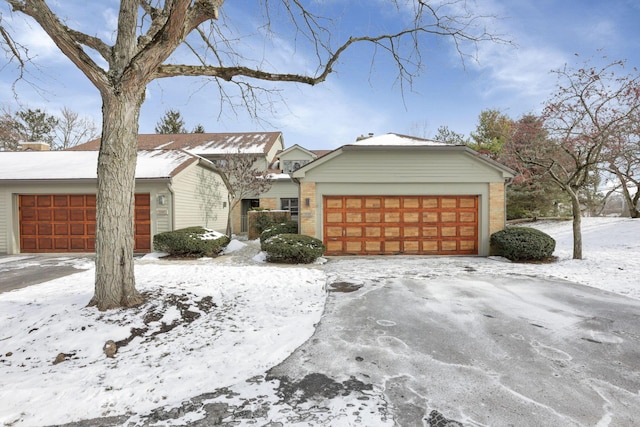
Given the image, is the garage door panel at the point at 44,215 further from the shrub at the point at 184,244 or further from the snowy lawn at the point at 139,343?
the snowy lawn at the point at 139,343

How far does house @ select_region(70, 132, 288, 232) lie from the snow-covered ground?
40.0 feet

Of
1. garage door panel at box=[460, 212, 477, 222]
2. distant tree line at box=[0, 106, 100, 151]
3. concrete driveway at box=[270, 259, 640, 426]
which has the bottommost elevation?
concrete driveway at box=[270, 259, 640, 426]

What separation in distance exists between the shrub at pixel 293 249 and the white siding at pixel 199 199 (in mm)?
4400

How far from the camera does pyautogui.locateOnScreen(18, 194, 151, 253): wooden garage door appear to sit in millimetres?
10758

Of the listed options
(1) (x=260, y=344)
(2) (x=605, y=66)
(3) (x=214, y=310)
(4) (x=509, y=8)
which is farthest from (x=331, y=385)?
(2) (x=605, y=66)

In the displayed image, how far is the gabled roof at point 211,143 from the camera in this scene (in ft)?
67.5

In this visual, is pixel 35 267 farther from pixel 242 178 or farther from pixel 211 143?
pixel 211 143

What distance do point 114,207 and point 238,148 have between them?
56.7 ft

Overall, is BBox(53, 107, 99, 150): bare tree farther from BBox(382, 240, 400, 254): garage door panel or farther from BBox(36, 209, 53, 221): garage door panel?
BBox(382, 240, 400, 254): garage door panel

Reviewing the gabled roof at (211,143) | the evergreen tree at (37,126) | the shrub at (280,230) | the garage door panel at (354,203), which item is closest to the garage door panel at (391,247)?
the garage door panel at (354,203)

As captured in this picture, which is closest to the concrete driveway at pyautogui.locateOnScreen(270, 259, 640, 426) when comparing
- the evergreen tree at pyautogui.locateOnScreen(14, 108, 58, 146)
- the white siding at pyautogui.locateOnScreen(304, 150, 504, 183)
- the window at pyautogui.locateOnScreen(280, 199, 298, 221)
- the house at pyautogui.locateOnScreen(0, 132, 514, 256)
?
the house at pyautogui.locateOnScreen(0, 132, 514, 256)

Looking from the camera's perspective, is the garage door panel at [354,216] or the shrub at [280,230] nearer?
the garage door panel at [354,216]

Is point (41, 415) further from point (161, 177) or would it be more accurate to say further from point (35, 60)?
point (161, 177)

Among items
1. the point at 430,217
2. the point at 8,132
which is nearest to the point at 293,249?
the point at 430,217
